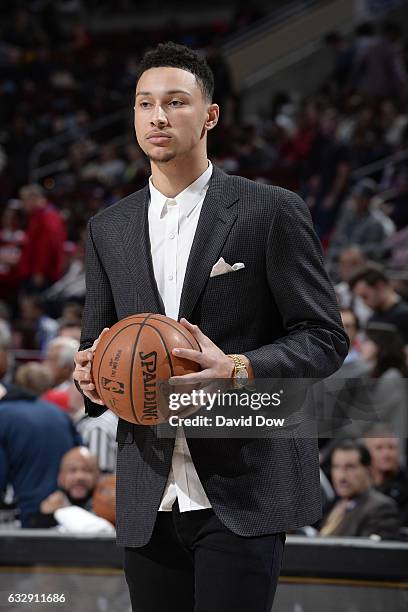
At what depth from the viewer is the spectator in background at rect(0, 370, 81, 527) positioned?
476 cm

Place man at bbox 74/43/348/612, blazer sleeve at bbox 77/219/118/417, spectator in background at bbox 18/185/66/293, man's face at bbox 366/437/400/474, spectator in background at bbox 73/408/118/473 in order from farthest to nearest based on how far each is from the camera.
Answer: spectator in background at bbox 18/185/66/293 < spectator in background at bbox 73/408/118/473 < man's face at bbox 366/437/400/474 < blazer sleeve at bbox 77/219/118/417 < man at bbox 74/43/348/612

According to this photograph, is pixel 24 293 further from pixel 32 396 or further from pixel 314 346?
pixel 314 346

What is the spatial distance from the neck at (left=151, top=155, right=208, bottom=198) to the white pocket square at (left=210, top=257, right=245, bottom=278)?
0.73 ft

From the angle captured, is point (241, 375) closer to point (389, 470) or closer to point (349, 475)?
point (349, 475)

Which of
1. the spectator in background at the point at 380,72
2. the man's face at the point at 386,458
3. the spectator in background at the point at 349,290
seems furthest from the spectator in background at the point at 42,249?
the man's face at the point at 386,458

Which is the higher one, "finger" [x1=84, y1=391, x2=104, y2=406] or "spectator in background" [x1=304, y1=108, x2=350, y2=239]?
"spectator in background" [x1=304, y1=108, x2=350, y2=239]

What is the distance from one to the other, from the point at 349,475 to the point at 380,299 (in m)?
1.82

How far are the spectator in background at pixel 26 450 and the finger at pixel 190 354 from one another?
2.89m

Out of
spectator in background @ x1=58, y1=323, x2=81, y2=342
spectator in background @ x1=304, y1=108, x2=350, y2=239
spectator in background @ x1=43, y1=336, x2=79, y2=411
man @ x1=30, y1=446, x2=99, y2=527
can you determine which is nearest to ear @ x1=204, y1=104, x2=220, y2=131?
man @ x1=30, y1=446, x2=99, y2=527

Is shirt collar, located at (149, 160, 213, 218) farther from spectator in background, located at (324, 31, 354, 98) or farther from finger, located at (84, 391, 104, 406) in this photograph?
spectator in background, located at (324, 31, 354, 98)

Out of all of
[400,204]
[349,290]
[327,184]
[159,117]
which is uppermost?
[327,184]

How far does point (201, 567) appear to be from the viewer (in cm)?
208

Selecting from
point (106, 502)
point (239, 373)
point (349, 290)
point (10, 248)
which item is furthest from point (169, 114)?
point (10, 248)

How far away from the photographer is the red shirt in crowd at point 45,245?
1085 centimetres
